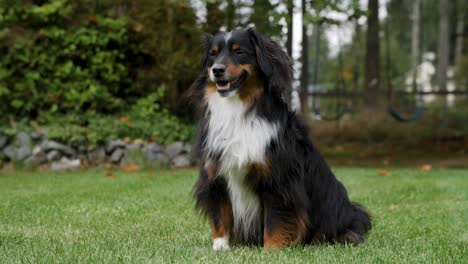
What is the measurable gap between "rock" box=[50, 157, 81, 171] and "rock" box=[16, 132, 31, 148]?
1.95 feet

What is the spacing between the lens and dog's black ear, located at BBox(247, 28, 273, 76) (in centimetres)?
454

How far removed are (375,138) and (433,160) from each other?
2964mm

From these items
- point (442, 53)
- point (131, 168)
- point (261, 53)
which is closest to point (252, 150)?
point (261, 53)

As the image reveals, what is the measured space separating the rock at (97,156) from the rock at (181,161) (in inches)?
49.7

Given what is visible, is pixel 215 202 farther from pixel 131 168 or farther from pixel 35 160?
pixel 35 160

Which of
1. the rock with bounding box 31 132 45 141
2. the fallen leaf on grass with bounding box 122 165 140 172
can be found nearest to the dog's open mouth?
the fallen leaf on grass with bounding box 122 165 140 172

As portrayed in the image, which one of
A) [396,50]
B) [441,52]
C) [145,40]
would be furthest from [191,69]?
[396,50]

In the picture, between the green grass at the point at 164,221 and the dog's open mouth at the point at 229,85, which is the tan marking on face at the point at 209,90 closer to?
the dog's open mouth at the point at 229,85

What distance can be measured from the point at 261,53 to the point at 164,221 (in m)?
2.33

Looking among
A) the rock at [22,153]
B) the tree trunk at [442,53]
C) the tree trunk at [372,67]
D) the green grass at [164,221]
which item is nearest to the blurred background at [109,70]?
the rock at [22,153]

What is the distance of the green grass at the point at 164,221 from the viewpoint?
4230 millimetres

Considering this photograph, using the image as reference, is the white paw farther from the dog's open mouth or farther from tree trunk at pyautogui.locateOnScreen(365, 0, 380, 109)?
tree trunk at pyautogui.locateOnScreen(365, 0, 380, 109)

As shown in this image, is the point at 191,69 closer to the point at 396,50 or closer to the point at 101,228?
the point at 101,228

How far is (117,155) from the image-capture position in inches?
456
